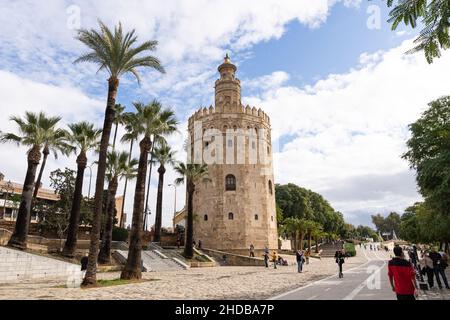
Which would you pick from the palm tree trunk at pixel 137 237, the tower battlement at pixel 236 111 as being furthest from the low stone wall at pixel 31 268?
the tower battlement at pixel 236 111

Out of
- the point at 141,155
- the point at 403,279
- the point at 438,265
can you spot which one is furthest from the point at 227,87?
the point at 403,279

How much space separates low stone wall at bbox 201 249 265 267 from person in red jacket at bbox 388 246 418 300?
26848 millimetres

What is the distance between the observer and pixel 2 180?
5022 centimetres

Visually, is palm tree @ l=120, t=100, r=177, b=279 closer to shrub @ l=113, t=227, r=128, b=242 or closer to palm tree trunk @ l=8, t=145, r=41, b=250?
palm tree trunk @ l=8, t=145, r=41, b=250

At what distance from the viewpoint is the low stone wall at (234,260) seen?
32094 millimetres

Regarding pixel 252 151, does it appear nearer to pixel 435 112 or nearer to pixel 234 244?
pixel 234 244

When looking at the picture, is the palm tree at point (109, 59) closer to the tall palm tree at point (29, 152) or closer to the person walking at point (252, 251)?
the tall palm tree at point (29, 152)

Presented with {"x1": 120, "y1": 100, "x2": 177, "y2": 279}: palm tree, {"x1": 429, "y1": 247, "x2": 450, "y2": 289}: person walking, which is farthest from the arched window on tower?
{"x1": 429, "y1": 247, "x2": 450, "y2": 289}: person walking

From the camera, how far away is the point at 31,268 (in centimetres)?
1811

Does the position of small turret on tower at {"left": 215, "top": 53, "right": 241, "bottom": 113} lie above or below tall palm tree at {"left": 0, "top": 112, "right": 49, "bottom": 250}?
above

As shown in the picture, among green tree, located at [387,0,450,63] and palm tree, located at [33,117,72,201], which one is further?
palm tree, located at [33,117,72,201]

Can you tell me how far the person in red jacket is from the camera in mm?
5723

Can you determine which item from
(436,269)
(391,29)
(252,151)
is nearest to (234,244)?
(252,151)
